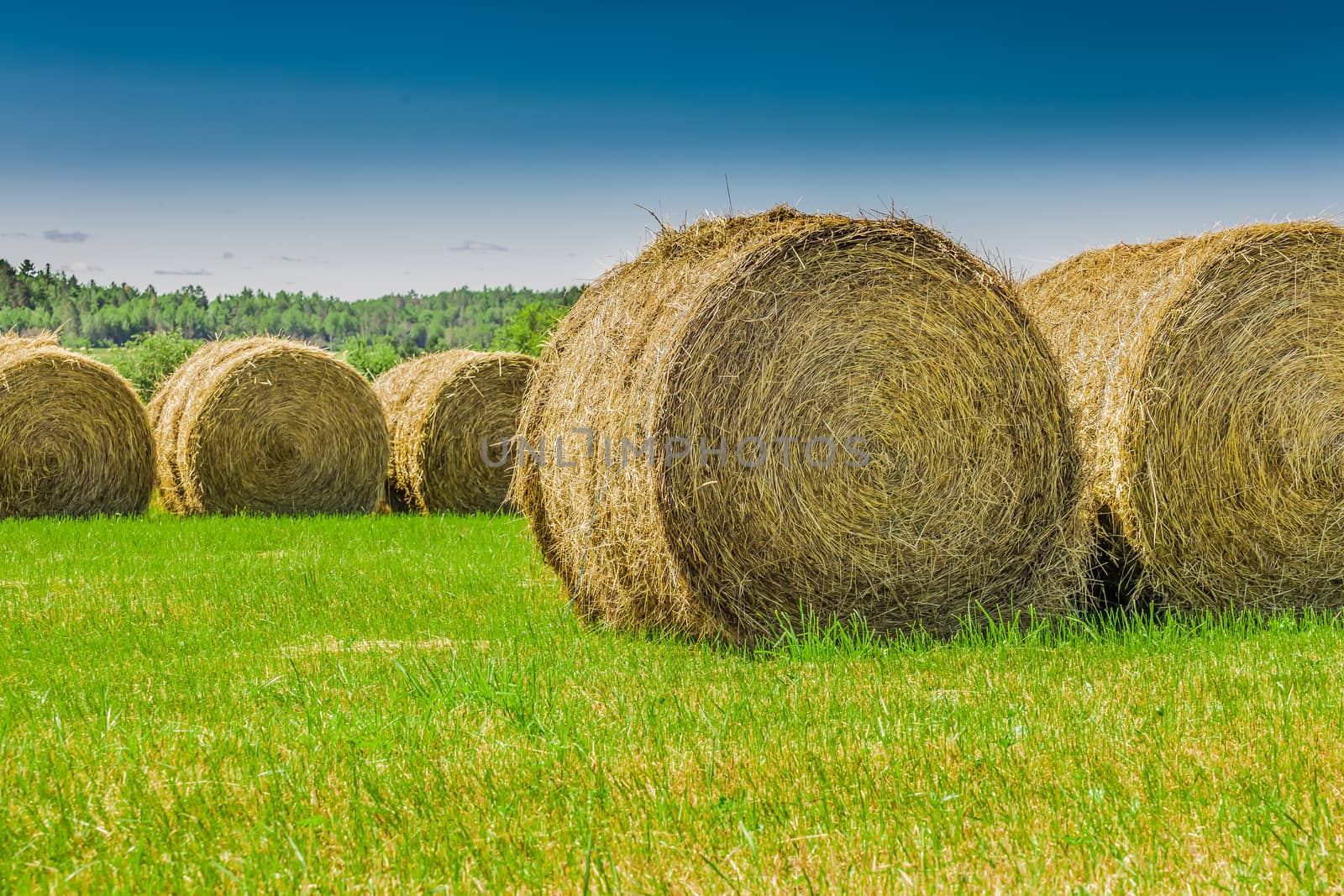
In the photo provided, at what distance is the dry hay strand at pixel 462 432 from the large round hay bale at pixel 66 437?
10.0 ft

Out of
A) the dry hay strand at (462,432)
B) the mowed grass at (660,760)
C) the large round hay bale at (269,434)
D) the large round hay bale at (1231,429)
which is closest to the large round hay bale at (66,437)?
the large round hay bale at (269,434)

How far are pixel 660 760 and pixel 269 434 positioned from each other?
37.2 ft

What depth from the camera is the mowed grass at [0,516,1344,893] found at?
11.1 ft

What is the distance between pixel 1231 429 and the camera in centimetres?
729

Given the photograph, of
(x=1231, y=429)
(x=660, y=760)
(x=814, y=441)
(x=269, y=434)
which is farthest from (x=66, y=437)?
(x=1231, y=429)

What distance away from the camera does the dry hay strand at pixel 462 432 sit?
50.8 feet

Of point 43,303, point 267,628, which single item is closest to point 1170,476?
point 267,628

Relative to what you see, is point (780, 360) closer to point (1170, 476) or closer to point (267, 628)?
point (1170, 476)

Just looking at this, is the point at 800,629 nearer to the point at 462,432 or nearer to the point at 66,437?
the point at 462,432

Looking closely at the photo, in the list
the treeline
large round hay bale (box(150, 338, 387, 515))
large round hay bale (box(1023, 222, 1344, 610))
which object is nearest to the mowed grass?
large round hay bale (box(1023, 222, 1344, 610))

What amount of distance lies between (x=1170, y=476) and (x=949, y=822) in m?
4.24

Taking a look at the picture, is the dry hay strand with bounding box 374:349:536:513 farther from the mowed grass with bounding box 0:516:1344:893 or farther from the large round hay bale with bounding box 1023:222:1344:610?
the large round hay bale with bounding box 1023:222:1344:610

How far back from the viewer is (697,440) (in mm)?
6289

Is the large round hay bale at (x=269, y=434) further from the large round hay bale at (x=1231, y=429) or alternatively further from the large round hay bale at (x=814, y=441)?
the large round hay bale at (x=1231, y=429)
